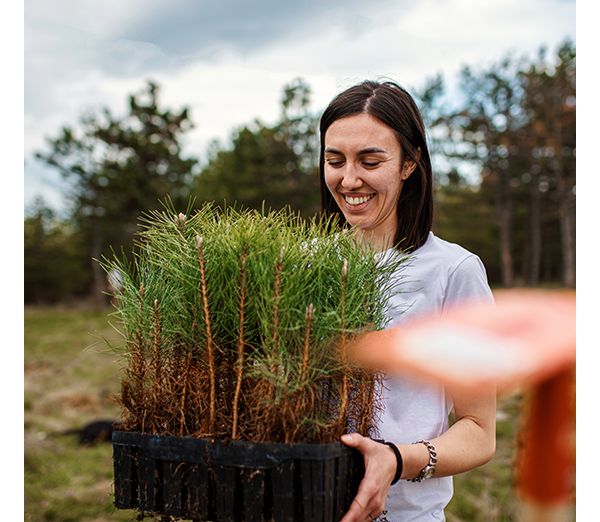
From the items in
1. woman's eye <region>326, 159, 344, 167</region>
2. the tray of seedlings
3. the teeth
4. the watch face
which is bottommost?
the watch face

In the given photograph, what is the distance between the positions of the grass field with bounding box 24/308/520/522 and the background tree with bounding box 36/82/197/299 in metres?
5.35

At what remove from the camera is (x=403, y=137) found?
42.6 inches

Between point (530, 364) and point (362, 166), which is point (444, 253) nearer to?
point (362, 166)

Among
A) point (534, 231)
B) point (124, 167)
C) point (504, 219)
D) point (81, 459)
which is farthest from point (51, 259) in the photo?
point (81, 459)

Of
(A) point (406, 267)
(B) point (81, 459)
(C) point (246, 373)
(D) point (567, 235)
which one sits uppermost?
(D) point (567, 235)

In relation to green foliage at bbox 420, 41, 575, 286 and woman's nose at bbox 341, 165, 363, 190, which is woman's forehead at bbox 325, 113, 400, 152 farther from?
green foliage at bbox 420, 41, 575, 286

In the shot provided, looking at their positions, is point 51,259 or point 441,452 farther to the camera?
point 51,259

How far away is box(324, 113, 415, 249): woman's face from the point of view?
1.02 m

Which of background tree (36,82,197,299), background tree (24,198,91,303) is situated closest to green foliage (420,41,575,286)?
background tree (36,82,197,299)

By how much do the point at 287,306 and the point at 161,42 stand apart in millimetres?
1676

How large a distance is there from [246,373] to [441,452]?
32cm

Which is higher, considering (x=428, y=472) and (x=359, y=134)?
(x=359, y=134)

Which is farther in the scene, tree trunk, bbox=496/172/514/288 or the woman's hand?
tree trunk, bbox=496/172/514/288
